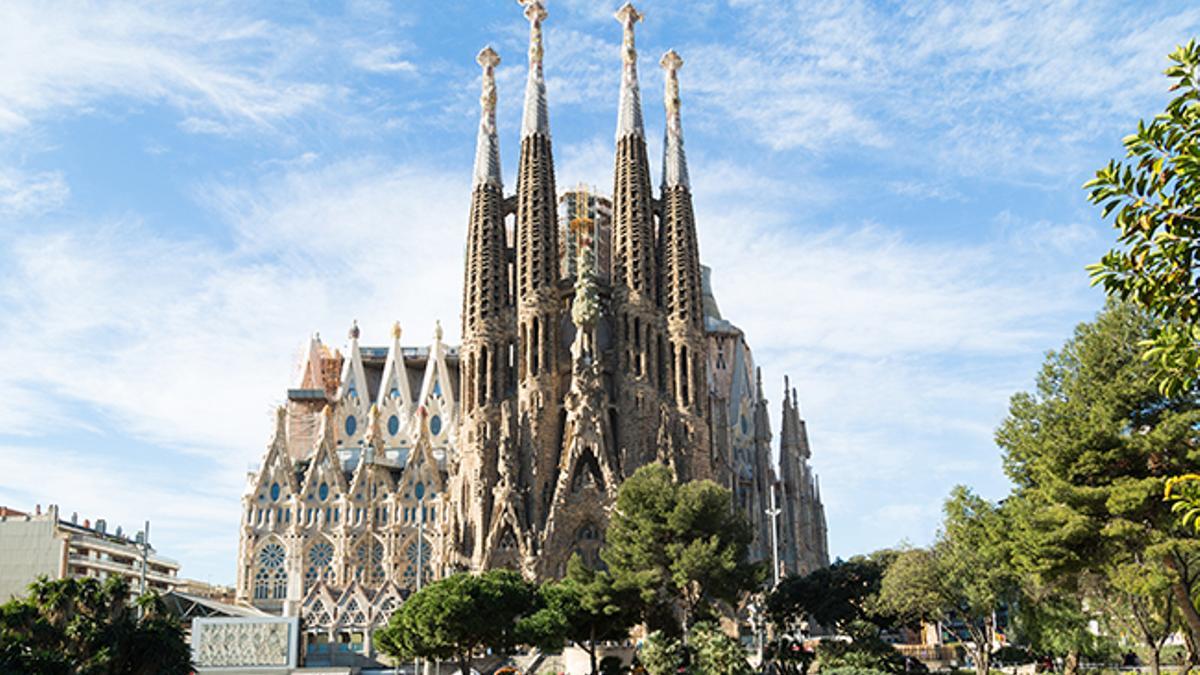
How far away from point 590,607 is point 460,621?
7105 mm

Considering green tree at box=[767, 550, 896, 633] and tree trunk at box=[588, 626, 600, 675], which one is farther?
green tree at box=[767, 550, 896, 633]

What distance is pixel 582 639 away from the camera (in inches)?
1619

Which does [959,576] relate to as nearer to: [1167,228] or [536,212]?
[1167,228]

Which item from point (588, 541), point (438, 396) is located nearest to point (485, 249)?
point (438, 396)

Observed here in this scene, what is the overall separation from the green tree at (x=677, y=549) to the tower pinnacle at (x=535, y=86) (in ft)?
97.3

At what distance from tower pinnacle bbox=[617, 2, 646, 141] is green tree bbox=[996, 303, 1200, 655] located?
43.3 meters

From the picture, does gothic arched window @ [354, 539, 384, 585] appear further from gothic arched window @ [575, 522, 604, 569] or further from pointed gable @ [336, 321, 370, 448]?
gothic arched window @ [575, 522, 604, 569]

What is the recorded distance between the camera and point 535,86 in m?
66.7

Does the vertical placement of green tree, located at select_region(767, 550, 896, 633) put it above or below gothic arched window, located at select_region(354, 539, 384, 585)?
below

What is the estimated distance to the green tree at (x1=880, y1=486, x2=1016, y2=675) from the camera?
109ft

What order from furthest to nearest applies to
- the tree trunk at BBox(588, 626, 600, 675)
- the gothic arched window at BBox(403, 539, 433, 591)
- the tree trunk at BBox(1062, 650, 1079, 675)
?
1. the gothic arched window at BBox(403, 539, 433, 591)
2. the tree trunk at BBox(588, 626, 600, 675)
3. the tree trunk at BBox(1062, 650, 1079, 675)

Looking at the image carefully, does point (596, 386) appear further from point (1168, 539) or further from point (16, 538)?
point (1168, 539)

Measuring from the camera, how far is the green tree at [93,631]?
27125 mm

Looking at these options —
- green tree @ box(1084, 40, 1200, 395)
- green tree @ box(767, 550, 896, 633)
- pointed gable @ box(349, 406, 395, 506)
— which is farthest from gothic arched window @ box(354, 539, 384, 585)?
green tree @ box(1084, 40, 1200, 395)
